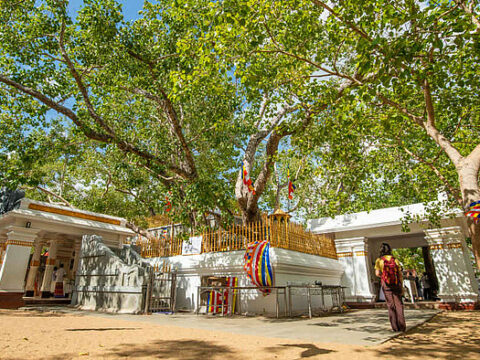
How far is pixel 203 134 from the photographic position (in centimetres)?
1196

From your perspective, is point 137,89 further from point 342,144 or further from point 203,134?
point 342,144

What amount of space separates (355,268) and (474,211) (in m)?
9.10

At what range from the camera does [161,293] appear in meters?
10.5

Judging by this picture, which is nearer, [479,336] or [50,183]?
[479,336]

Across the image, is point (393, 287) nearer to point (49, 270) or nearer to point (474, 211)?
point (474, 211)

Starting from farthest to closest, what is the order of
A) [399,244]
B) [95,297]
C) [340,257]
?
[399,244], [340,257], [95,297]

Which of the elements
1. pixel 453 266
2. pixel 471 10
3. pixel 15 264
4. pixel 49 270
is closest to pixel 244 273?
pixel 453 266

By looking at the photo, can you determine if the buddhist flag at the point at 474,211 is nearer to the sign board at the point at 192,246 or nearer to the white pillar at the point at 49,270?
the sign board at the point at 192,246

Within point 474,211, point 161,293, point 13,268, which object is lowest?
point 161,293

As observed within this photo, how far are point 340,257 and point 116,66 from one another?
11959mm

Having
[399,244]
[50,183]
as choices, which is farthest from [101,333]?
[50,183]

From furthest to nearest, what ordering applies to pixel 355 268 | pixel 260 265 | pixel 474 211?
pixel 355 268 → pixel 260 265 → pixel 474 211

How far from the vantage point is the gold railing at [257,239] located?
9.62 m

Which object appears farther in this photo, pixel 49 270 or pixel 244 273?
pixel 49 270
